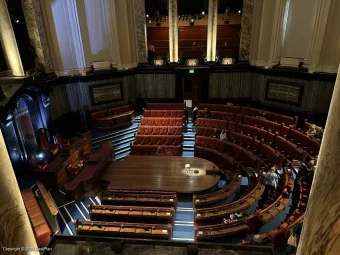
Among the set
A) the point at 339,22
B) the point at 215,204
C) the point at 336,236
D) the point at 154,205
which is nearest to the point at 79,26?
the point at 154,205

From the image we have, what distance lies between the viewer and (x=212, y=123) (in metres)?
10.8

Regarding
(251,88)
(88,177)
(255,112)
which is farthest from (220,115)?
(88,177)

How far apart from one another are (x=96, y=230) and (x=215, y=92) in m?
10.3

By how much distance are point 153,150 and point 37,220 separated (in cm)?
474

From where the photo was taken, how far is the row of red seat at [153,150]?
965 centimetres

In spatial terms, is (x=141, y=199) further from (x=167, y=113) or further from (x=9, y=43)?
(x=9, y=43)

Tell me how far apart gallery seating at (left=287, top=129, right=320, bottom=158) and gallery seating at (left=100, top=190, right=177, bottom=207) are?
5012mm

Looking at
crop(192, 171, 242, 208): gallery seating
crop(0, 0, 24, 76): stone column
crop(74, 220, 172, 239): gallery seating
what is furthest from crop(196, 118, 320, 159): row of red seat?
crop(0, 0, 24, 76): stone column

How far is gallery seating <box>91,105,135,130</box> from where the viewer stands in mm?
11805

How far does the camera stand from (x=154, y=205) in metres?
6.74

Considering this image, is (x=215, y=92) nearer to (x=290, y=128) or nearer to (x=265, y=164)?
(x=290, y=128)

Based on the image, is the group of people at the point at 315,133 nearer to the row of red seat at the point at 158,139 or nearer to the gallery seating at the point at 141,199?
the row of red seat at the point at 158,139

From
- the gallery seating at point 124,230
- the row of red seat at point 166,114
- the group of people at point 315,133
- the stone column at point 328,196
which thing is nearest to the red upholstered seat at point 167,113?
the row of red seat at point 166,114

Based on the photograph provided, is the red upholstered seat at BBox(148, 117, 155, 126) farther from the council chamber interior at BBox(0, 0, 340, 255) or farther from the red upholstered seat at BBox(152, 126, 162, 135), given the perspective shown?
the red upholstered seat at BBox(152, 126, 162, 135)
